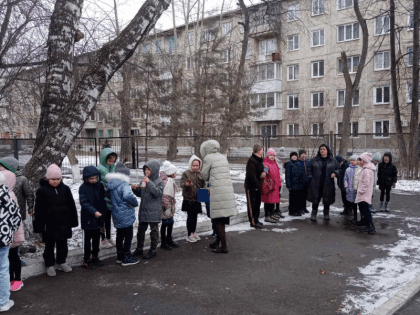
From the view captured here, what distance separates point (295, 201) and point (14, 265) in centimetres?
640

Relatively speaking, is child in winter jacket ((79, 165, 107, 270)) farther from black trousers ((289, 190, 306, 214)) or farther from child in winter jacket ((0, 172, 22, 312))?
black trousers ((289, 190, 306, 214))

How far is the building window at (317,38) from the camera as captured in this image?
3477 centimetres

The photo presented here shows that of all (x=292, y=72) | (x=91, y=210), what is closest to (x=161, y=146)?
(x=91, y=210)

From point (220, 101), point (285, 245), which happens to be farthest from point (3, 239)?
point (220, 101)

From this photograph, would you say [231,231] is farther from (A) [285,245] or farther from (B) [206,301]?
(B) [206,301]

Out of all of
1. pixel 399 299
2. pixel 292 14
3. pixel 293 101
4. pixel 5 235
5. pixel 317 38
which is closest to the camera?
pixel 5 235

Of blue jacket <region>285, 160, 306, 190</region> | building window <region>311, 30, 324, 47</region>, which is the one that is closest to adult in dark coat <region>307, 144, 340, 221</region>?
blue jacket <region>285, 160, 306, 190</region>

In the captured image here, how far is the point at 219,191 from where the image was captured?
239 inches

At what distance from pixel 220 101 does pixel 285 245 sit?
10.4 m

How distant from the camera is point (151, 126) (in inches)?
859

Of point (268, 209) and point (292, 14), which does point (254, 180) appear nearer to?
point (268, 209)

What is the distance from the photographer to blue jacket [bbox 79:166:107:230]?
518 centimetres

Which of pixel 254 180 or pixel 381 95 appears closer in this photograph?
pixel 254 180

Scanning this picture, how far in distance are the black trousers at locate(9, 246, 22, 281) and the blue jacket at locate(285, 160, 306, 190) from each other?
598 cm
